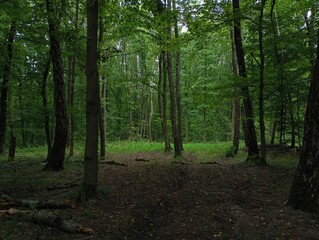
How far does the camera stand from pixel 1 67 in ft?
50.0

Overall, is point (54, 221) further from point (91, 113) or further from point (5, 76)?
point (5, 76)

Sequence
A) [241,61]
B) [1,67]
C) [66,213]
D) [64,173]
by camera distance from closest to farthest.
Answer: [66,213]
[64,173]
[241,61]
[1,67]

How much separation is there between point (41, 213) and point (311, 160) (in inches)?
222

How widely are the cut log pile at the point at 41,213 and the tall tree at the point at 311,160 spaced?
4.61 meters

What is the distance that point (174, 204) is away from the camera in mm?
7457

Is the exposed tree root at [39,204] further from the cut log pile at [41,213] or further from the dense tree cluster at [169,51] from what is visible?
the dense tree cluster at [169,51]

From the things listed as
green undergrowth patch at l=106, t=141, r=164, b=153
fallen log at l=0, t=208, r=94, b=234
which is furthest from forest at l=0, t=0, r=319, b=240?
green undergrowth patch at l=106, t=141, r=164, b=153

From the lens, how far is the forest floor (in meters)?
5.55

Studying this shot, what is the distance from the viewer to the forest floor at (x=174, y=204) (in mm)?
5551

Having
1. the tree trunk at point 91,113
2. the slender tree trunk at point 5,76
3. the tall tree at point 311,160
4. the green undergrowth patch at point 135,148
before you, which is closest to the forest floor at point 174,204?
the tall tree at point 311,160

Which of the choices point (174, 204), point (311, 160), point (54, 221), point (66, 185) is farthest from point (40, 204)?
point (311, 160)

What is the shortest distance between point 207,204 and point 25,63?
12.9 meters

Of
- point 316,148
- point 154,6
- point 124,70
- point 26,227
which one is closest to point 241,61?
point 154,6

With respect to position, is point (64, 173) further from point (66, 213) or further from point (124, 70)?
point (124, 70)
